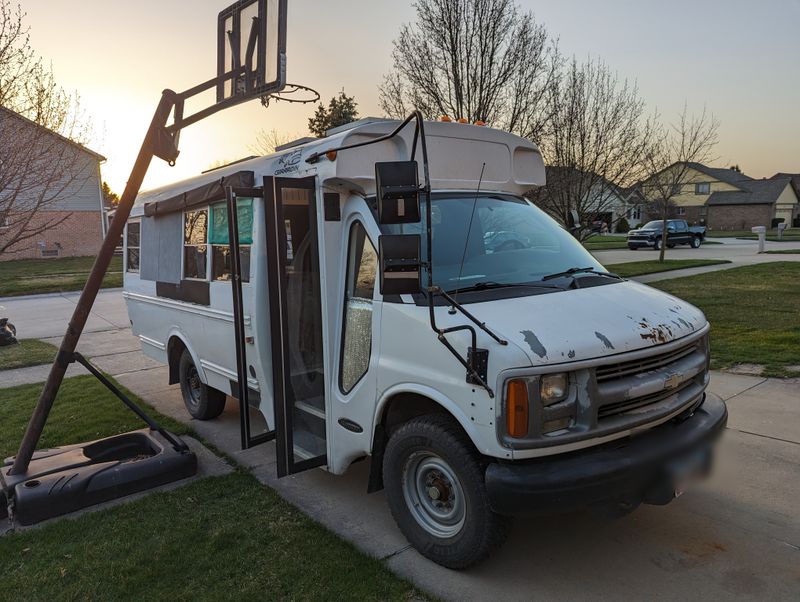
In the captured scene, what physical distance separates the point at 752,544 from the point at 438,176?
9.99 ft

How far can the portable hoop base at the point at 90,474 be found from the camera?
4.17 metres

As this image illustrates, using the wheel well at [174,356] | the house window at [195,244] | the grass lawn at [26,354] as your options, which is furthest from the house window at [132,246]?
the grass lawn at [26,354]

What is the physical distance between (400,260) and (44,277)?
86.4 ft

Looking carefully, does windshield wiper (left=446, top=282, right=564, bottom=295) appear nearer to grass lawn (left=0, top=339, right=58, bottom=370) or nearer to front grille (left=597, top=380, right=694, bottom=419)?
front grille (left=597, top=380, right=694, bottom=419)

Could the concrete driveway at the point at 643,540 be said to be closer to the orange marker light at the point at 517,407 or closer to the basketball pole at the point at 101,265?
the orange marker light at the point at 517,407

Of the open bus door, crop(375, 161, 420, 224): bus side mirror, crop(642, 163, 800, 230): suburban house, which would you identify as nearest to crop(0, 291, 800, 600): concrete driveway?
the open bus door

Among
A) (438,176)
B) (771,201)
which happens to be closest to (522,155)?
(438,176)

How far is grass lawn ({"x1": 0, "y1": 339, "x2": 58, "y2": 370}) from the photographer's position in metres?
9.32

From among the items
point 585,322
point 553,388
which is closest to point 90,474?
point 553,388

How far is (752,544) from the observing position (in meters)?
3.47

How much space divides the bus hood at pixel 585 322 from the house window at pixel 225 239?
7.64ft

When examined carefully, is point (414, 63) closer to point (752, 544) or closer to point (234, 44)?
point (234, 44)

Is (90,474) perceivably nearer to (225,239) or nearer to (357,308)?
(225,239)

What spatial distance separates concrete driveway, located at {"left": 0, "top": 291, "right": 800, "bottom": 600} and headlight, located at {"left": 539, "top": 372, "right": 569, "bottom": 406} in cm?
84
